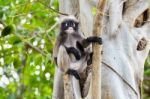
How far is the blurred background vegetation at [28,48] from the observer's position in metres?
4.20

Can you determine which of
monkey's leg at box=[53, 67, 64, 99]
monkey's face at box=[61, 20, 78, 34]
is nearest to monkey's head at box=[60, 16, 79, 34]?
monkey's face at box=[61, 20, 78, 34]

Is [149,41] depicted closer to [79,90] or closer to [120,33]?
[120,33]

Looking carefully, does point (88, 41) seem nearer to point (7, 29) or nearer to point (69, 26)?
point (69, 26)

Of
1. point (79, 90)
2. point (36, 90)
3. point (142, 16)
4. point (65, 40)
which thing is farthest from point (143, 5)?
point (36, 90)

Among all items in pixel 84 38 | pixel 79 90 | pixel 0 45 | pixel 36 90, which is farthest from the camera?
pixel 36 90

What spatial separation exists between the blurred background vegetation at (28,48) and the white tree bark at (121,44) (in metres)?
0.49

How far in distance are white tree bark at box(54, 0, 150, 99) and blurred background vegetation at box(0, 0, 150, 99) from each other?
0.49 m

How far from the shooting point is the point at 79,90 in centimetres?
331

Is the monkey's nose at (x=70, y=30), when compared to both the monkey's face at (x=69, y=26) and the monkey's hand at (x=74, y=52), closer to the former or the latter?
the monkey's face at (x=69, y=26)

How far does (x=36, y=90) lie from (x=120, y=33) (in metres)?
2.72

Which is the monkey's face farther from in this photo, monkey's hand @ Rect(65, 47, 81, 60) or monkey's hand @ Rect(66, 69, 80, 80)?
monkey's hand @ Rect(66, 69, 80, 80)

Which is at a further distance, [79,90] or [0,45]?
[0,45]

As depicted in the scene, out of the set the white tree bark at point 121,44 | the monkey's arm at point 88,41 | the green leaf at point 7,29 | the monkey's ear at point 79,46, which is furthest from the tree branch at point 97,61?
the green leaf at point 7,29

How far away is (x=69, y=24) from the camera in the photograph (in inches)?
142
